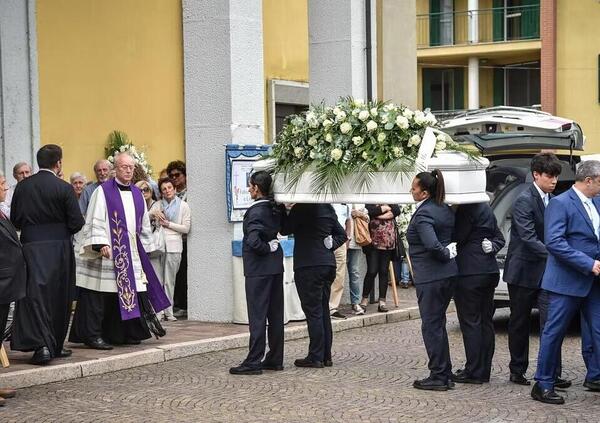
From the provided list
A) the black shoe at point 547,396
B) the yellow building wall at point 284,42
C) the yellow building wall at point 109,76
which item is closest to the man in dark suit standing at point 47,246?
the black shoe at point 547,396

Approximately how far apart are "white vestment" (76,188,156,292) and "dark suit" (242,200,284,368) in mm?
1688

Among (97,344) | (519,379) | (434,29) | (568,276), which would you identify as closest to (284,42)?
(97,344)

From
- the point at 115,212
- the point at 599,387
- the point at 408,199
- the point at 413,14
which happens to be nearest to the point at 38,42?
the point at 115,212

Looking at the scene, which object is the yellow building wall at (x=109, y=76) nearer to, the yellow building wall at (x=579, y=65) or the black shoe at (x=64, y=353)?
the black shoe at (x=64, y=353)

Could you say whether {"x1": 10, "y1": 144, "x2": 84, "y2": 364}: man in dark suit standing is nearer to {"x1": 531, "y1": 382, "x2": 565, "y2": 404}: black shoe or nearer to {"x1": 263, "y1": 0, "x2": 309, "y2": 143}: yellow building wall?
{"x1": 531, "y1": 382, "x2": 565, "y2": 404}: black shoe

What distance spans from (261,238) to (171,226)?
3.41 m

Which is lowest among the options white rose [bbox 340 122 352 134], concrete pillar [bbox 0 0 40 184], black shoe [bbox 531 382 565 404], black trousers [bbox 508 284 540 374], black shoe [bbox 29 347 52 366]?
black shoe [bbox 531 382 565 404]

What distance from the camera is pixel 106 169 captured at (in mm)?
14180

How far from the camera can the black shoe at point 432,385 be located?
9875 millimetres

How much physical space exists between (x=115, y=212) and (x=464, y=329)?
3903 mm

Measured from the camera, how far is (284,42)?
20.8 m


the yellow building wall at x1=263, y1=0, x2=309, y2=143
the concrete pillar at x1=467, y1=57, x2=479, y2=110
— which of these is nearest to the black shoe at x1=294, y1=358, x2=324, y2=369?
the yellow building wall at x1=263, y1=0, x2=309, y2=143

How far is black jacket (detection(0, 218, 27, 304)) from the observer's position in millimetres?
9336

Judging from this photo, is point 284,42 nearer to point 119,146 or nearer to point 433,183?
point 119,146
